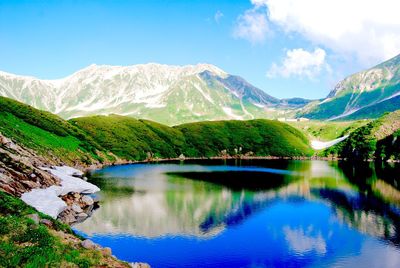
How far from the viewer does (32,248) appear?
97.9ft

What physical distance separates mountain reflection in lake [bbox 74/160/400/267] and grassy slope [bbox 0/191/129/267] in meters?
14.6

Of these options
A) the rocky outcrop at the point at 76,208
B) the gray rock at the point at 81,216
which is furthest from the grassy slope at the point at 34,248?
the gray rock at the point at 81,216

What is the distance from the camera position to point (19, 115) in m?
154

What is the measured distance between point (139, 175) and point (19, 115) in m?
61.6

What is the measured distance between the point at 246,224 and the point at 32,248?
43.8 meters

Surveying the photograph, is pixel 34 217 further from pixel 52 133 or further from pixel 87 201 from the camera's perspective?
pixel 52 133

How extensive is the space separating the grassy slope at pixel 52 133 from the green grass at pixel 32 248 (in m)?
102

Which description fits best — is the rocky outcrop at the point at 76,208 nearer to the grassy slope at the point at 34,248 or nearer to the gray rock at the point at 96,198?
the gray rock at the point at 96,198

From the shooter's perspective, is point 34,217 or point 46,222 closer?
point 34,217

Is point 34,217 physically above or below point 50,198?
above

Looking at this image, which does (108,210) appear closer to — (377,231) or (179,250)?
(179,250)

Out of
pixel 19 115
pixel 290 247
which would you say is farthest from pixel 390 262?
pixel 19 115

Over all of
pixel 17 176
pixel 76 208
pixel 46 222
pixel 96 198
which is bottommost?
pixel 76 208

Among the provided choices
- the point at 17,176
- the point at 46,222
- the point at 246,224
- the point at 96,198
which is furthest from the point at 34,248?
the point at 96,198
